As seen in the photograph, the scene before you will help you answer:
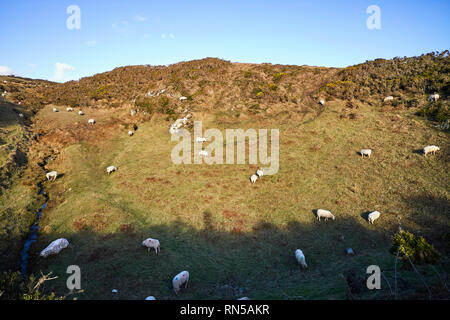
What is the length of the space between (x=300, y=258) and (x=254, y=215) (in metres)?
6.61

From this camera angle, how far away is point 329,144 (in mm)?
30891

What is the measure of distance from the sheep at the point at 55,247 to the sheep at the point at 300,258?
1932 cm

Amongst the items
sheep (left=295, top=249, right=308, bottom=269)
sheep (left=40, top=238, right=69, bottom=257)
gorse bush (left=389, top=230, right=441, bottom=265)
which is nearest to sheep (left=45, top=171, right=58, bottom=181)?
sheep (left=40, top=238, right=69, bottom=257)

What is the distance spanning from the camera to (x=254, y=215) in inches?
850

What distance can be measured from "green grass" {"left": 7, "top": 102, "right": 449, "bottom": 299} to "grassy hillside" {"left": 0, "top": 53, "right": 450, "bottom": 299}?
12 cm

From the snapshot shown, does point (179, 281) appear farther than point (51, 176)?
No

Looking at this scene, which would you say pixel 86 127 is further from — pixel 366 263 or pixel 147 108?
pixel 366 263

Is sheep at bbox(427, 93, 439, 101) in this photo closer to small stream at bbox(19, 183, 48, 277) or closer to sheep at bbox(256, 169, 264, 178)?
sheep at bbox(256, 169, 264, 178)

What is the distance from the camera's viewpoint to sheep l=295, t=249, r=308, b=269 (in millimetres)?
15470

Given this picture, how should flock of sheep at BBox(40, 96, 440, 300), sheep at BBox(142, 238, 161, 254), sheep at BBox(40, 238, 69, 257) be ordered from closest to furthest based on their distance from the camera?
flock of sheep at BBox(40, 96, 440, 300)
sheep at BBox(40, 238, 69, 257)
sheep at BBox(142, 238, 161, 254)

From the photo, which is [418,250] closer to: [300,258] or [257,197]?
[300,258]

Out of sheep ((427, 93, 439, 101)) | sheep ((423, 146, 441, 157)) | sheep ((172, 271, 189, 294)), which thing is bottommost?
sheep ((172, 271, 189, 294))

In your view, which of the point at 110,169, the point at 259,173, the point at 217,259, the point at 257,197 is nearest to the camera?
the point at 217,259

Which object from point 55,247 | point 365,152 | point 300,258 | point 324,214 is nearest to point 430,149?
point 365,152
